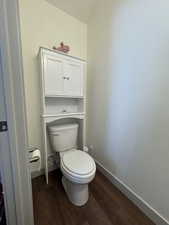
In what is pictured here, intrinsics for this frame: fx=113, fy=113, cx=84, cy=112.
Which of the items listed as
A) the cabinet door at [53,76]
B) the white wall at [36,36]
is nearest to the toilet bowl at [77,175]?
the white wall at [36,36]

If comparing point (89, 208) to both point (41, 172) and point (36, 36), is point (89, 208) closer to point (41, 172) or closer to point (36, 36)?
point (41, 172)

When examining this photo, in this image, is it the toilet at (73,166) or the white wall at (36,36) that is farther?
the white wall at (36,36)

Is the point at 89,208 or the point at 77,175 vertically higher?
the point at 77,175

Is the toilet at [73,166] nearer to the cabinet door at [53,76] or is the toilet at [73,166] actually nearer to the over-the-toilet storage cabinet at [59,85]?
the over-the-toilet storage cabinet at [59,85]

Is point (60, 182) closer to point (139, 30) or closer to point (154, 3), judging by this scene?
point (139, 30)

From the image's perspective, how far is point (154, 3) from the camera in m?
0.97

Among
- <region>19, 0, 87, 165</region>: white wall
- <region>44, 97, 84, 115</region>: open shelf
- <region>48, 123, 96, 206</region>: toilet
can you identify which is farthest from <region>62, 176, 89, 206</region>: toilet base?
<region>44, 97, 84, 115</region>: open shelf

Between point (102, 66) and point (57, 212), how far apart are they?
1.77 m

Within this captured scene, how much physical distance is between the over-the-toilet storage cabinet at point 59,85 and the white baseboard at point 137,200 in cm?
61

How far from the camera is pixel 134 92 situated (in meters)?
1.18

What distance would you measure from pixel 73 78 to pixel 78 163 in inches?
41.8

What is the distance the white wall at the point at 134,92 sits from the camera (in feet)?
3.21

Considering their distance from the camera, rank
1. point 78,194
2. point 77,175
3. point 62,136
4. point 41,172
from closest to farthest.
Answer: point 77,175
point 78,194
point 62,136
point 41,172

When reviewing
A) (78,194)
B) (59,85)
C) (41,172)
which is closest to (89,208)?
(78,194)
